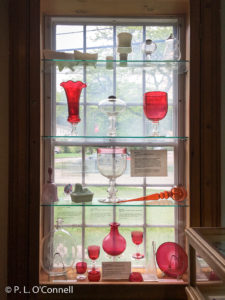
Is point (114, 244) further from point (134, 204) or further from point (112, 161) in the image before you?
point (112, 161)

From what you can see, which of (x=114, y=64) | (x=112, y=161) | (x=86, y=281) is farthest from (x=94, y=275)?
(x=114, y=64)

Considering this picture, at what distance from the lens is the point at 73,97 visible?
5.03 feet

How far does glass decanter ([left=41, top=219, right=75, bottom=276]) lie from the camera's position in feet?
4.91

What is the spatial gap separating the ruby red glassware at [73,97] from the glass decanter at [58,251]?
1.88ft

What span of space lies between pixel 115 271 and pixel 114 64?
3.74ft

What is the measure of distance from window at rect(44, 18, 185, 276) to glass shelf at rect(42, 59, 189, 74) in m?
0.05

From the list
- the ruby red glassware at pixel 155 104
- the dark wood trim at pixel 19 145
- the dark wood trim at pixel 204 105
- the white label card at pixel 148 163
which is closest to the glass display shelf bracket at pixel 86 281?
the dark wood trim at pixel 19 145

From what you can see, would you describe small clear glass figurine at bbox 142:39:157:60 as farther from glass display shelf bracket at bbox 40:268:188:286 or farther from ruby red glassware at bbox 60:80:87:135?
glass display shelf bracket at bbox 40:268:188:286

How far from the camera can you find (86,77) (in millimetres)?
1700

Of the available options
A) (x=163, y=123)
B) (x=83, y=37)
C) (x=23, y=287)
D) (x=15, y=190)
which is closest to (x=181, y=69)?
(x=163, y=123)

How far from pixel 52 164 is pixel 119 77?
2.20 feet

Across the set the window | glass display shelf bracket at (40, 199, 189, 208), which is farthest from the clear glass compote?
the window

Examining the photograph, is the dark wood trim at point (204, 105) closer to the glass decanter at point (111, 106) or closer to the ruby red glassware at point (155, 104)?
the ruby red glassware at point (155, 104)

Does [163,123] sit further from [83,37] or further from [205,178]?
[83,37]
